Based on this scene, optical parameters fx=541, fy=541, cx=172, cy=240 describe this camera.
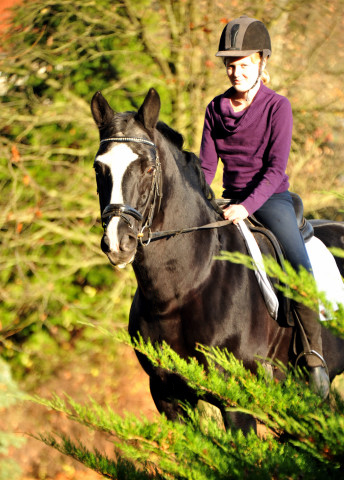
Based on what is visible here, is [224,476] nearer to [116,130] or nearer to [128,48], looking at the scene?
[116,130]

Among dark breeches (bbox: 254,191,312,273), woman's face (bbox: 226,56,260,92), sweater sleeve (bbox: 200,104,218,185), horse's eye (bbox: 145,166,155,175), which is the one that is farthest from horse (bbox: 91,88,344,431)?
woman's face (bbox: 226,56,260,92)

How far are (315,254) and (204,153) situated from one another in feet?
3.59

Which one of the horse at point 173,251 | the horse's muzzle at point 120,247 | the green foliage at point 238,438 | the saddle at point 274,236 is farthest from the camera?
the saddle at point 274,236

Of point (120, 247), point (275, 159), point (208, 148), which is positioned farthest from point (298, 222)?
point (120, 247)

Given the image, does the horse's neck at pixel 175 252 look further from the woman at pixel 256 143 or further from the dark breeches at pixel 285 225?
the dark breeches at pixel 285 225

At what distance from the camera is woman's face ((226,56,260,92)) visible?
3.46m

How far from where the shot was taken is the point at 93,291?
23.6 feet

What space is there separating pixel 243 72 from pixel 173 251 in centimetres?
125

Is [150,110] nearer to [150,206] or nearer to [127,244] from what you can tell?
[150,206]

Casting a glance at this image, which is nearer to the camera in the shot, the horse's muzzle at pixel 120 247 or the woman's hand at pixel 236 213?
the horse's muzzle at pixel 120 247

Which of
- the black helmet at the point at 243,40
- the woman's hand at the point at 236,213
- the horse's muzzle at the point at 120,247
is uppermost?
the black helmet at the point at 243,40

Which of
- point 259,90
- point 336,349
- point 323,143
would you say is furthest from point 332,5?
point 336,349

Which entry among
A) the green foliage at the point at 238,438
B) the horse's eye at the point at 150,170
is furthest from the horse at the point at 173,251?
the green foliage at the point at 238,438

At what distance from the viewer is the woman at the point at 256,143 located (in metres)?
3.43
